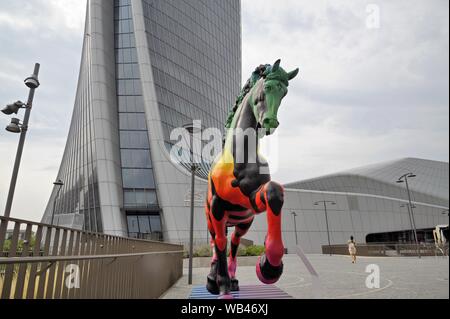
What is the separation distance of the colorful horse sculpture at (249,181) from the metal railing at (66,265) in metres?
1.68

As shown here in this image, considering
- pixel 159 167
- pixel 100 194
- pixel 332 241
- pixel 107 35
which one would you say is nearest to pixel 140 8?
pixel 107 35

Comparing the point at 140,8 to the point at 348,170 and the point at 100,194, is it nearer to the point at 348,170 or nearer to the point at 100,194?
the point at 100,194

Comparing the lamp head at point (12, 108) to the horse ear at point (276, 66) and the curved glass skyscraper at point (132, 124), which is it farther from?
the curved glass skyscraper at point (132, 124)

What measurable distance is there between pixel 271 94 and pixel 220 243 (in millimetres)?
2134

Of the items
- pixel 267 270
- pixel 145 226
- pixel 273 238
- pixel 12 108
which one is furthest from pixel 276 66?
pixel 145 226

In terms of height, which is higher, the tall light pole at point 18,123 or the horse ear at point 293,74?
the tall light pole at point 18,123

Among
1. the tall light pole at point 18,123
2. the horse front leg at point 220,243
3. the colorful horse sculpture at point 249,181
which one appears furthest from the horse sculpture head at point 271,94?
the tall light pole at point 18,123

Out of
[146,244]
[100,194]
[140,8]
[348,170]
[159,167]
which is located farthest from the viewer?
[348,170]

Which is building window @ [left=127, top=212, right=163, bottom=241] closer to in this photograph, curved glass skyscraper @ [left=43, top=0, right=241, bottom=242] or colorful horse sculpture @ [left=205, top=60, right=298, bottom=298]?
curved glass skyscraper @ [left=43, top=0, right=241, bottom=242]

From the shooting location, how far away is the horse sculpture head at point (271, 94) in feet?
10.4

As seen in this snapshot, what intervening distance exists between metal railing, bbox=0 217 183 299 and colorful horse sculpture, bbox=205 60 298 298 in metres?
1.68

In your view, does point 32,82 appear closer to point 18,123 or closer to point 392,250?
point 18,123
